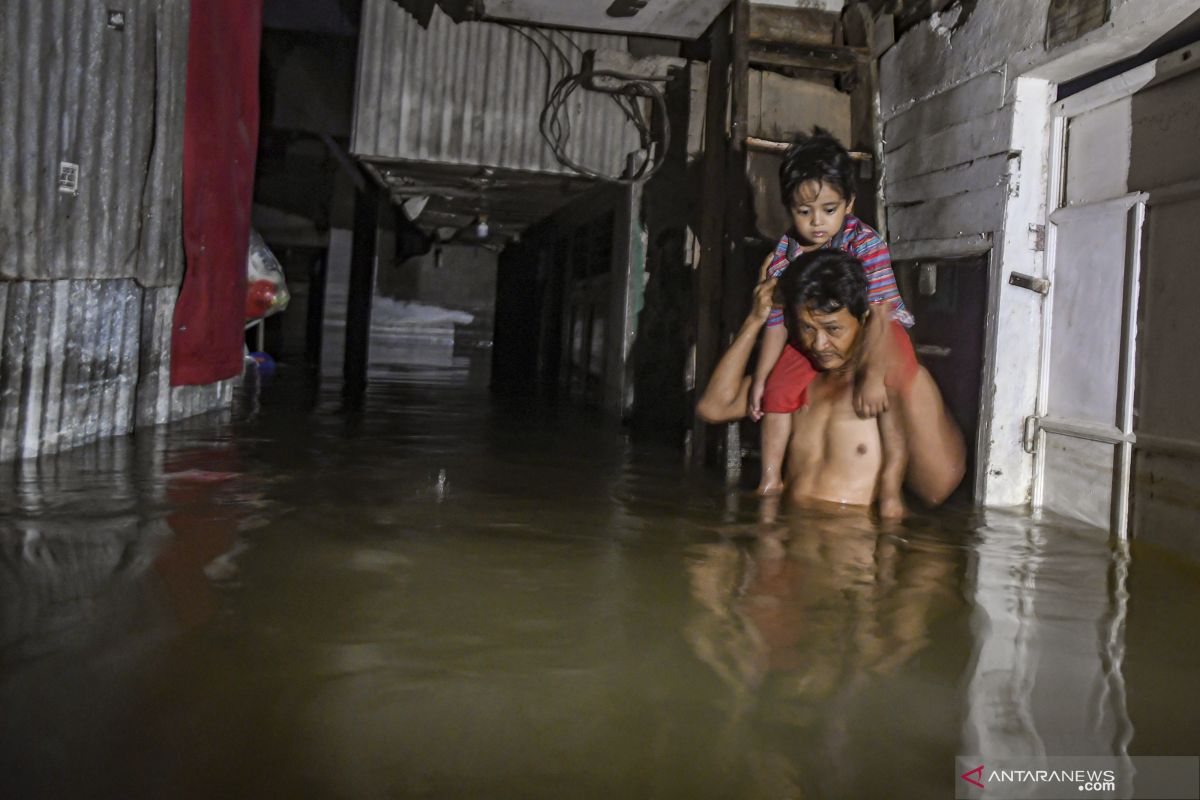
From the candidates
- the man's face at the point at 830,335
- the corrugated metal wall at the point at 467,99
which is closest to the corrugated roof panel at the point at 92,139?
the corrugated metal wall at the point at 467,99

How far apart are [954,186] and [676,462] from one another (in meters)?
2.86

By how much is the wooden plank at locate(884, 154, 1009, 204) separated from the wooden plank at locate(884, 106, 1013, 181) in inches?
1.6

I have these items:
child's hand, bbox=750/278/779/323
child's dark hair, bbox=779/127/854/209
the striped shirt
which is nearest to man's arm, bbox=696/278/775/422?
child's hand, bbox=750/278/779/323

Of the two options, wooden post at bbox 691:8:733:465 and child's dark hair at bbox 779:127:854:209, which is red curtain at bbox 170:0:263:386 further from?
child's dark hair at bbox 779:127:854:209

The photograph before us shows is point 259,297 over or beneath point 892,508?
over

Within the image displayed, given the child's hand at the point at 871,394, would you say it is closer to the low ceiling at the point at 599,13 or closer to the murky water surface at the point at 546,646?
the murky water surface at the point at 546,646

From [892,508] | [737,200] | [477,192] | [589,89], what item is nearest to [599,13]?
[589,89]

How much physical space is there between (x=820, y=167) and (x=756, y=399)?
144 centimetres

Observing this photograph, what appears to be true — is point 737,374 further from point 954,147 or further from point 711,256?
point 954,147

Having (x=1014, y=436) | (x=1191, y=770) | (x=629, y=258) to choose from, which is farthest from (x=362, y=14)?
(x=1191, y=770)

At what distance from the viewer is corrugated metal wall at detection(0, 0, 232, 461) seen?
5875 mm

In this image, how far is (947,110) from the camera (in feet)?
21.0

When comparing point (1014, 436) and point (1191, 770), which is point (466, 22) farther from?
point (1191, 770)

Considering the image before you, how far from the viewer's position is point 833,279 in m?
5.50
